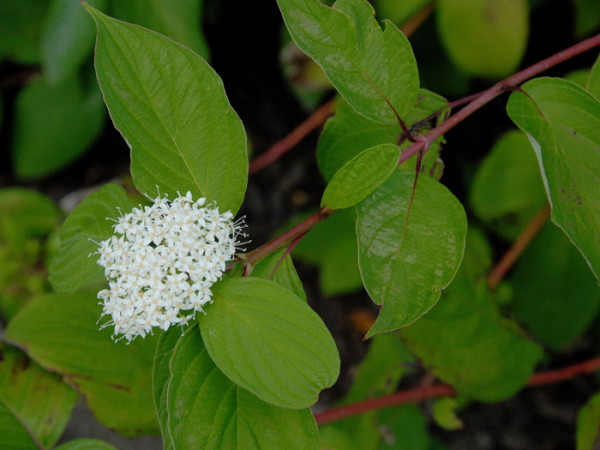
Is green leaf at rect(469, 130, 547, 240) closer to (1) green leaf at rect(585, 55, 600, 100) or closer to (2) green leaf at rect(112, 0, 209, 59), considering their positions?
(1) green leaf at rect(585, 55, 600, 100)

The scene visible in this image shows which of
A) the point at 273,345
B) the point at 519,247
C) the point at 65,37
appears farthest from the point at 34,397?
the point at 519,247

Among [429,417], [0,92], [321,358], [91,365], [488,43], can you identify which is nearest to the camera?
[321,358]

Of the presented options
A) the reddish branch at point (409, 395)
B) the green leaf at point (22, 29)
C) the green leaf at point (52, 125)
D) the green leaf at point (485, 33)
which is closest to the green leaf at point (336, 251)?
the reddish branch at point (409, 395)

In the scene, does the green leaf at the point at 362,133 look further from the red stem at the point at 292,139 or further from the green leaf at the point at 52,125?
the green leaf at the point at 52,125

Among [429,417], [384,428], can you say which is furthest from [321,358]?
[429,417]

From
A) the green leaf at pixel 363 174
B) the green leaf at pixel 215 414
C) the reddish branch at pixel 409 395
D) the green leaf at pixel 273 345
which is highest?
the green leaf at pixel 363 174

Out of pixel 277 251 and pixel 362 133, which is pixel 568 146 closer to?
pixel 362 133

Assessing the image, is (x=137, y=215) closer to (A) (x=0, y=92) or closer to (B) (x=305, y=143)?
(B) (x=305, y=143)
